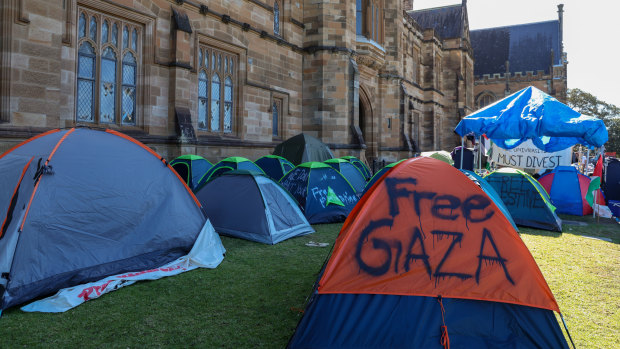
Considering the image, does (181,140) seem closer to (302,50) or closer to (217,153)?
(217,153)

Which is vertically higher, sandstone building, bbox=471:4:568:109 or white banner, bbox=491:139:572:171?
sandstone building, bbox=471:4:568:109

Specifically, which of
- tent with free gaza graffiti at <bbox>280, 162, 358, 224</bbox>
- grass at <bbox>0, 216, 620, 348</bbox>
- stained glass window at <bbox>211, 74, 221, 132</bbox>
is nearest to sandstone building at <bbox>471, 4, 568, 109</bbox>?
stained glass window at <bbox>211, 74, 221, 132</bbox>

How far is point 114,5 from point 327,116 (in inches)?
336

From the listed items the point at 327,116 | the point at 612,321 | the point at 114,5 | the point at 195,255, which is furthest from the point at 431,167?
the point at 327,116

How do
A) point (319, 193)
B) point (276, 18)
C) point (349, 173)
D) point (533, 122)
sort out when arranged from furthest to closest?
1. point (276, 18)
2. point (349, 173)
3. point (319, 193)
4. point (533, 122)

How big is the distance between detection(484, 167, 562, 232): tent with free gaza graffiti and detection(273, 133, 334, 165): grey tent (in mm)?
5159

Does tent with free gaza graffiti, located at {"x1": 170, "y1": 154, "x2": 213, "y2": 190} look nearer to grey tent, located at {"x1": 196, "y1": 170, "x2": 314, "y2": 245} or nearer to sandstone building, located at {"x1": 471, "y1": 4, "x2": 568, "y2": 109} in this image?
grey tent, located at {"x1": 196, "y1": 170, "x2": 314, "y2": 245}

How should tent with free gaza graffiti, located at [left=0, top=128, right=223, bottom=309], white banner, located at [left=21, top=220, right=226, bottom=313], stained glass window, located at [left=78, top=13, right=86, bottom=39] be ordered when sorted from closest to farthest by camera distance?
white banner, located at [left=21, top=220, right=226, bottom=313] < tent with free gaza graffiti, located at [left=0, top=128, right=223, bottom=309] < stained glass window, located at [left=78, top=13, right=86, bottom=39]

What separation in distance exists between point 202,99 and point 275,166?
3253 millimetres

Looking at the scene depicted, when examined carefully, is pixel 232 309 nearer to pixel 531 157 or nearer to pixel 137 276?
pixel 137 276

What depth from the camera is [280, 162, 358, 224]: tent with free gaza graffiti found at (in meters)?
8.99

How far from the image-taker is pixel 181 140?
10.6 m

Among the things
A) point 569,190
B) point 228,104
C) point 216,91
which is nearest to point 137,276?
point 216,91

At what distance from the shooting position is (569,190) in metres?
11.2
